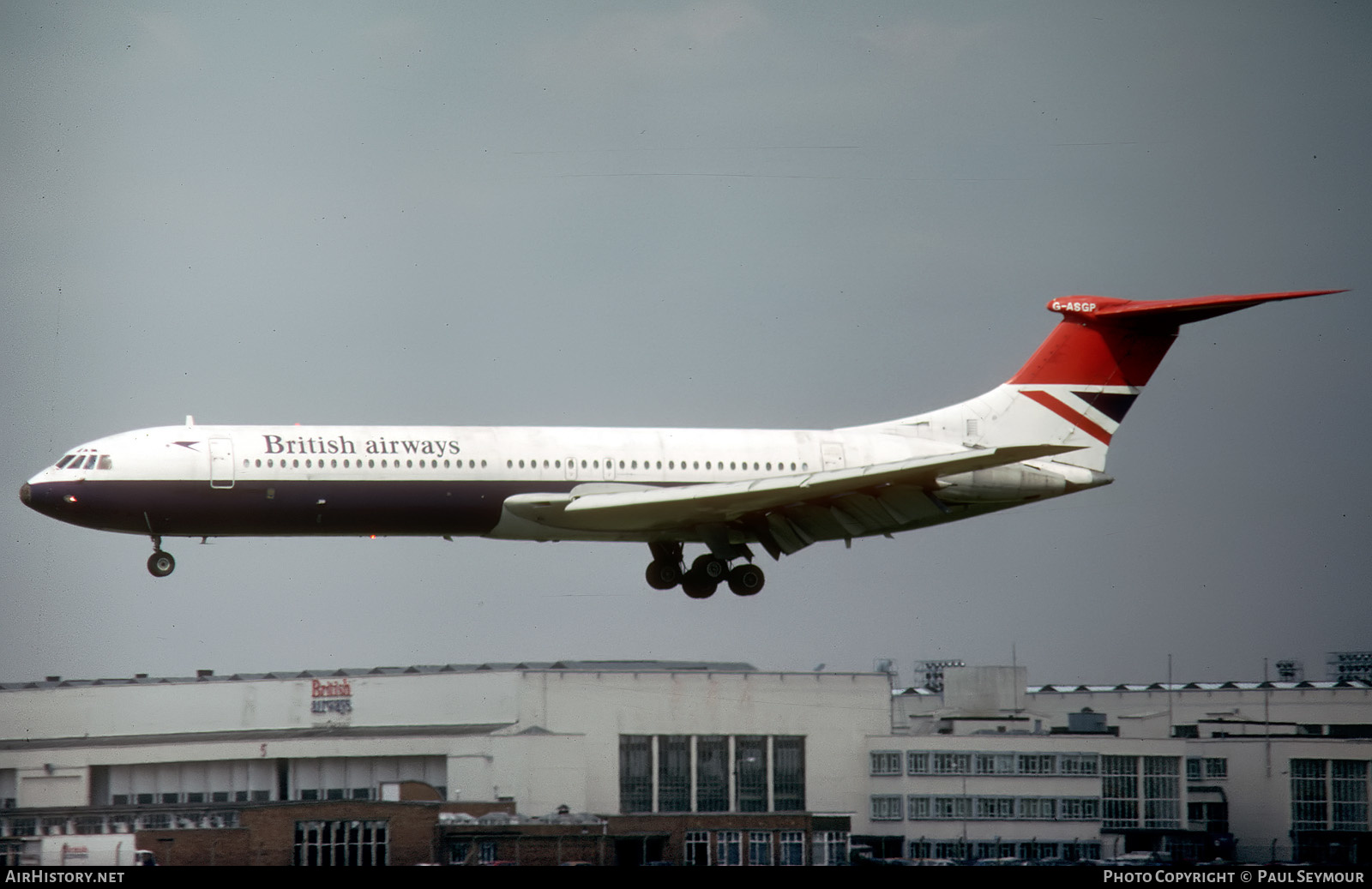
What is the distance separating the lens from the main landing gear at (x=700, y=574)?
54.3 metres

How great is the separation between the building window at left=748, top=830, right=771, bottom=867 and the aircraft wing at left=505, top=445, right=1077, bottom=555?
1682 centimetres

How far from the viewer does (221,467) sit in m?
48.2

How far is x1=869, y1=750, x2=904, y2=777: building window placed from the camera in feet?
241

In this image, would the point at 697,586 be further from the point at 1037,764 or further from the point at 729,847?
the point at 1037,764

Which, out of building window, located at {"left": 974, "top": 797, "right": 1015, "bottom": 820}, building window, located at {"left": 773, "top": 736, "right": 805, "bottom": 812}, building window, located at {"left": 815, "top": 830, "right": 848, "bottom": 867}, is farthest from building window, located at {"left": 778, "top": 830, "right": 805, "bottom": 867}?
building window, located at {"left": 974, "top": 797, "right": 1015, "bottom": 820}

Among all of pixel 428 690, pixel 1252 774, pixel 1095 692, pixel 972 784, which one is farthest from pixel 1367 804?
pixel 428 690

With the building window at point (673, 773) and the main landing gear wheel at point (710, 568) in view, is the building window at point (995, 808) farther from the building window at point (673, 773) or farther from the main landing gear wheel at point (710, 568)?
the main landing gear wheel at point (710, 568)

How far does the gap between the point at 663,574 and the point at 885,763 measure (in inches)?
903

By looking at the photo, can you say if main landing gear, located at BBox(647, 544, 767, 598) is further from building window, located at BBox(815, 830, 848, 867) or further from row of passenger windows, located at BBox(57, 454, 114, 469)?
building window, located at BBox(815, 830, 848, 867)

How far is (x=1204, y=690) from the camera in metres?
97.7

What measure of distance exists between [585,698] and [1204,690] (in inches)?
1694

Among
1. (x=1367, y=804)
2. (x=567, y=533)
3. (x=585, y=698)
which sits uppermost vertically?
(x=567, y=533)

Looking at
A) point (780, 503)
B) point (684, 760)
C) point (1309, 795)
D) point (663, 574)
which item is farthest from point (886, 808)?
point (780, 503)

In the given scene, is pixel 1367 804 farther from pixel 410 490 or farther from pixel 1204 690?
pixel 410 490
